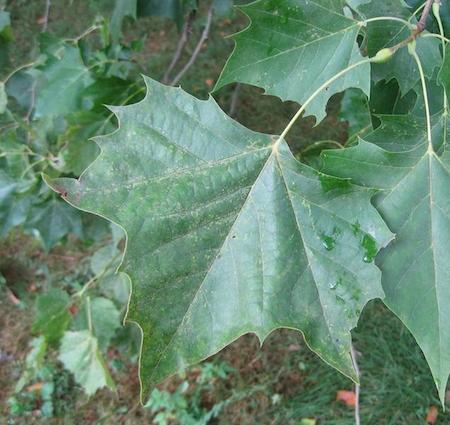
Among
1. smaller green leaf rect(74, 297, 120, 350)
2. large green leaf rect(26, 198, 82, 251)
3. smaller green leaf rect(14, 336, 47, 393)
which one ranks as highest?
large green leaf rect(26, 198, 82, 251)

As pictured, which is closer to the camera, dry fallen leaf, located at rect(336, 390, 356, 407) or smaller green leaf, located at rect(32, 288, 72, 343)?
smaller green leaf, located at rect(32, 288, 72, 343)

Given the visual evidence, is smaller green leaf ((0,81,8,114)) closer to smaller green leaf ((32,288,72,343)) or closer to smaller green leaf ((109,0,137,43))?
smaller green leaf ((109,0,137,43))

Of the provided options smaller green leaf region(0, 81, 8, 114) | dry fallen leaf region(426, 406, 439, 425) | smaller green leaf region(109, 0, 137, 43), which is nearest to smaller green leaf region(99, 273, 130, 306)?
smaller green leaf region(0, 81, 8, 114)

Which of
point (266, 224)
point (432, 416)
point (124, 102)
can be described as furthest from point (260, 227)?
point (432, 416)

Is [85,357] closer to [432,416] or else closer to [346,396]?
[346,396]

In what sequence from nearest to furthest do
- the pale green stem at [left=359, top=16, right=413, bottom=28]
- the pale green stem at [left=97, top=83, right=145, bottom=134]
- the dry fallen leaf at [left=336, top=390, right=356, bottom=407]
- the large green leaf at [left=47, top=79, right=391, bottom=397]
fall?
the large green leaf at [left=47, top=79, right=391, bottom=397]
the pale green stem at [left=359, top=16, right=413, bottom=28]
the pale green stem at [left=97, top=83, right=145, bottom=134]
the dry fallen leaf at [left=336, top=390, right=356, bottom=407]

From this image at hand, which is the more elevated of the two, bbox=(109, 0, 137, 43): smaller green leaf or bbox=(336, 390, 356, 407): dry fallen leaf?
bbox=(109, 0, 137, 43): smaller green leaf

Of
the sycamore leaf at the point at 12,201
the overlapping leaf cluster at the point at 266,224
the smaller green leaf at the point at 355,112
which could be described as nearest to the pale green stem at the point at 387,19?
the overlapping leaf cluster at the point at 266,224
